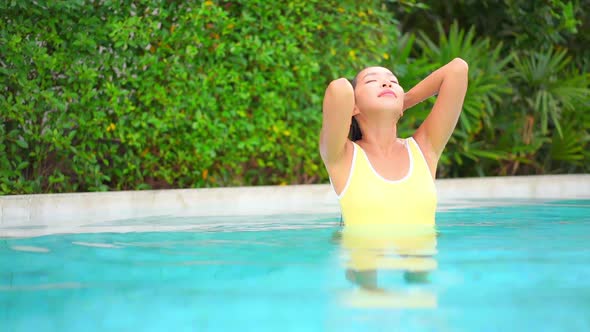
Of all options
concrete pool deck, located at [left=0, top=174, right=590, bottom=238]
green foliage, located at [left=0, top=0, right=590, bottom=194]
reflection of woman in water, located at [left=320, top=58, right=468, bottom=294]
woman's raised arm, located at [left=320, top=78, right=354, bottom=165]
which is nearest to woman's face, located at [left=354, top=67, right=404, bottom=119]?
reflection of woman in water, located at [left=320, top=58, right=468, bottom=294]

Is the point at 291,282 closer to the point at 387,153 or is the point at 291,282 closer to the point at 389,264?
the point at 389,264

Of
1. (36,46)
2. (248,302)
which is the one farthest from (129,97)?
(248,302)

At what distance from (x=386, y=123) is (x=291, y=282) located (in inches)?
58.6

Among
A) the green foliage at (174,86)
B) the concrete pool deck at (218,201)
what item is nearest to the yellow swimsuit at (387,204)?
the concrete pool deck at (218,201)

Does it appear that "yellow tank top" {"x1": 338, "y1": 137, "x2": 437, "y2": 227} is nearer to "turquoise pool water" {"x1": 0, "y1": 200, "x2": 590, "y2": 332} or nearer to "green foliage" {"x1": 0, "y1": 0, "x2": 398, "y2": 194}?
"turquoise pool water" {"x1": 0, "y1": 200, "x2": 590, "y2": 332}

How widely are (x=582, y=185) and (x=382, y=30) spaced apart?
2.30 m

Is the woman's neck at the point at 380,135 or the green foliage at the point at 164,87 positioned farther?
the green foliage at the point at 164,87

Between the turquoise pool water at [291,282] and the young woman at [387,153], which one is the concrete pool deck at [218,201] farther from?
the young woman at [387,153]

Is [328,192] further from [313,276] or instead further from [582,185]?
[313,276]

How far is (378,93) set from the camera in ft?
13.8

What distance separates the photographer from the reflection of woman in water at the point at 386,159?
421 cm

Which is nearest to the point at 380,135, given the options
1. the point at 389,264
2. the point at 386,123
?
the point at 386,123

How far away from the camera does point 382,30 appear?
8164 millimetres

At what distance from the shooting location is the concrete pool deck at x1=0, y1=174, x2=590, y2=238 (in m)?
5.43
